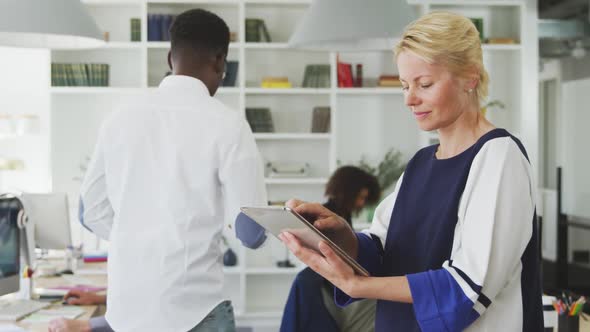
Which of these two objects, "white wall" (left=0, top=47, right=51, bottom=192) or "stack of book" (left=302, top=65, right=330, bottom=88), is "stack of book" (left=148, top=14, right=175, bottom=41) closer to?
"stack of book" (left=302, top=65, right=330, bottom=88)

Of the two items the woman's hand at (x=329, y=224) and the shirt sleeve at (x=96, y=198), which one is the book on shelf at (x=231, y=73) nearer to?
the shirt sleeve at (x=96, y=198)

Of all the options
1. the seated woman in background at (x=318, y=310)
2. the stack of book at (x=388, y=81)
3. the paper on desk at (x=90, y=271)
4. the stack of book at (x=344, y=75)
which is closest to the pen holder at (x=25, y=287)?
the paper on desk at (x=90, y=271)

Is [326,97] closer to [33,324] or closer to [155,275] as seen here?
[33,324]

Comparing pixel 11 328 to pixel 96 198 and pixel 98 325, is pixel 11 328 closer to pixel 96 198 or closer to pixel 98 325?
pixel 98 325

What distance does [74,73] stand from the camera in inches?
237

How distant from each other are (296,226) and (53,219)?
3461mm

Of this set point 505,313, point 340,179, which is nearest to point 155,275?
point 505,313

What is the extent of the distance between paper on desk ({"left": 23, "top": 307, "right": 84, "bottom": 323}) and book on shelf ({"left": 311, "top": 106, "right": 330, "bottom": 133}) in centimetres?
319

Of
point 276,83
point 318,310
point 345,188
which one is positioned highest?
point 276,83

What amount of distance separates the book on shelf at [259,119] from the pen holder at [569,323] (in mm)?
3920

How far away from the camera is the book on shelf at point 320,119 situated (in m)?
6.11

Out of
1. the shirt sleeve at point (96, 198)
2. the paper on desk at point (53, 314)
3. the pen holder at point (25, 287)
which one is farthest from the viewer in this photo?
the pen holder at point (25, 287)

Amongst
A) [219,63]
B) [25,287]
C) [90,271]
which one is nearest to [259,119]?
[90,271]

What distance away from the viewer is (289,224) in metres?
1.36
